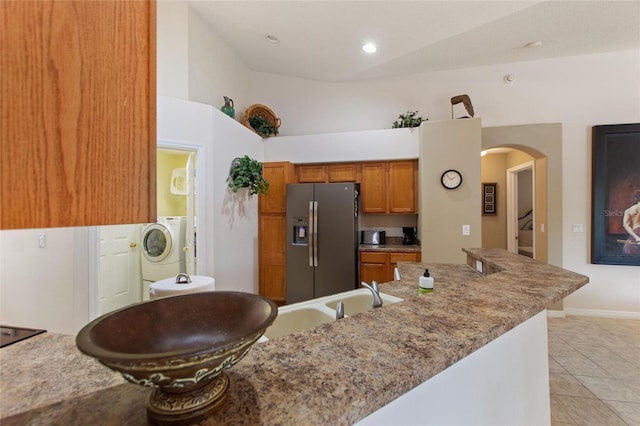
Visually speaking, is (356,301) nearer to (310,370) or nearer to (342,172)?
(310,370)

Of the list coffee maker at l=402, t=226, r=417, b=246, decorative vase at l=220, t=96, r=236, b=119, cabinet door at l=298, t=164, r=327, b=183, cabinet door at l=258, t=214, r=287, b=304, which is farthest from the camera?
cabinet door at l=298, t=164, r=327, b=183

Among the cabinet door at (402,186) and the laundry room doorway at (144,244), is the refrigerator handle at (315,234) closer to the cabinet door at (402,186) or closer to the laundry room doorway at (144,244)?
the cabinet door at (402,186)

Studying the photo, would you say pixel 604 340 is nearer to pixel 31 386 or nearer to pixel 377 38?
pixel 377 38

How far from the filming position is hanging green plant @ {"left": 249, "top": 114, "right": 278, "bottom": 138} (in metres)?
4.06

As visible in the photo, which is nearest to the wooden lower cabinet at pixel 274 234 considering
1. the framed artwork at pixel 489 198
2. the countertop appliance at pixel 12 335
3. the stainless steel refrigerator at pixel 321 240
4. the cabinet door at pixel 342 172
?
the stainless steel refrigerator at pixel 321 240

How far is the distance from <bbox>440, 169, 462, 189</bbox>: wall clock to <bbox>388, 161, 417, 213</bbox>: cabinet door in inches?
19.1

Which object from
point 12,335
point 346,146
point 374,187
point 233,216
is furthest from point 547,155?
point 12,335

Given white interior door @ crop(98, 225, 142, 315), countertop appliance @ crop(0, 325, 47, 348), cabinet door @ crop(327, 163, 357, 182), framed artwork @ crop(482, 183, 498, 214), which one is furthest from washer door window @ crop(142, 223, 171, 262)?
framed artwork @ crop(482, 183, 498, 214)

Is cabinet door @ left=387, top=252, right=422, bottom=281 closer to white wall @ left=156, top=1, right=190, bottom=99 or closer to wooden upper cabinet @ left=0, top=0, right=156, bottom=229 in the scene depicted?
white wall @ left=156, top=1, right=190, bottom=99

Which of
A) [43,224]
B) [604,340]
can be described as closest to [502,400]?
[43,224]

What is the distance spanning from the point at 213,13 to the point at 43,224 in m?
3.55

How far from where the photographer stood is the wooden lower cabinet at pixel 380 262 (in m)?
3.63

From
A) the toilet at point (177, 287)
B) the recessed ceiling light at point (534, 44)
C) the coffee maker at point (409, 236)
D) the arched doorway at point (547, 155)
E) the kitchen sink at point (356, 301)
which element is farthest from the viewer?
the coffee maker at point (409, 236)

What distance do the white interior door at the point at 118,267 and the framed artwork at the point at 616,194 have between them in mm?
6098
